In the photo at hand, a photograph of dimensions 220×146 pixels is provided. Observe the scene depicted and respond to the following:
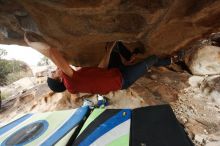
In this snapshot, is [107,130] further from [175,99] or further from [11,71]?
[11,71]

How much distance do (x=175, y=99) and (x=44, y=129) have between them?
2.68m

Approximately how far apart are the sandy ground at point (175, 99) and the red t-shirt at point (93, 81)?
1140 millimetres

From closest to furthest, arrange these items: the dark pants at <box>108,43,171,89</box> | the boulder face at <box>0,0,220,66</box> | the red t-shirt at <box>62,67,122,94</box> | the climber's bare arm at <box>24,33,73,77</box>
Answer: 1. the boulder face at <box>0,0,220,66</box>
2. the climber's bare arm at <box>24,33,73,77</box>
3. the red t-shirt at <box>62,67,122,94</box>
4. the dark pants at <box>108,43,171,89</box>

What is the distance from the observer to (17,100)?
238 inches

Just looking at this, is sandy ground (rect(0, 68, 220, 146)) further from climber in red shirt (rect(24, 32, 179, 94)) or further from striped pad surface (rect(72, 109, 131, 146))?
striped pad surface (rect(72, 109, 131, 146))

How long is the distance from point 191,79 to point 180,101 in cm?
57

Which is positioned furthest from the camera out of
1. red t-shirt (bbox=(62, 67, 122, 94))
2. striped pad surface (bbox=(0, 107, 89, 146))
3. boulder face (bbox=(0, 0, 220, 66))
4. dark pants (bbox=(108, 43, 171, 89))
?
dark pants (bbox=(108, 43, 171, 89))

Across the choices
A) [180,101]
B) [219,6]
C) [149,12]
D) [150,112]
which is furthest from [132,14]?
[180,101]

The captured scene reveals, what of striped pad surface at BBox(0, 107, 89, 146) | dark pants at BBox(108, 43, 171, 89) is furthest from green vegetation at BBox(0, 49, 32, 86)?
striped pad surface at BBox(0, 107, 89, 146)

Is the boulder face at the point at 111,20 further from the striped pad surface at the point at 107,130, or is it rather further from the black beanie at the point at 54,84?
the striped pad surface at the point at 107,130

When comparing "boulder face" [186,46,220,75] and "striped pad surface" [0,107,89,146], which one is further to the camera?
"boulder face" [186,46,220,75]

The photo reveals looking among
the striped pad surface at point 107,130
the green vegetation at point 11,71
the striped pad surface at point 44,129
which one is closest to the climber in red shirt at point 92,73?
the striped pad surface at point 44,129

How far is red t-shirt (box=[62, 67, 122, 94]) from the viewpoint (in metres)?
3.54

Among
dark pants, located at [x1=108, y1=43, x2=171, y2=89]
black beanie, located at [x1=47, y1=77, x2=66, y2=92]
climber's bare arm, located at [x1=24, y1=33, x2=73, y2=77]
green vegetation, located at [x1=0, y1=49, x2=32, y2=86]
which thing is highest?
climber's bare arm, located at [x1=24, y1=33, x2=73, y2=77]
